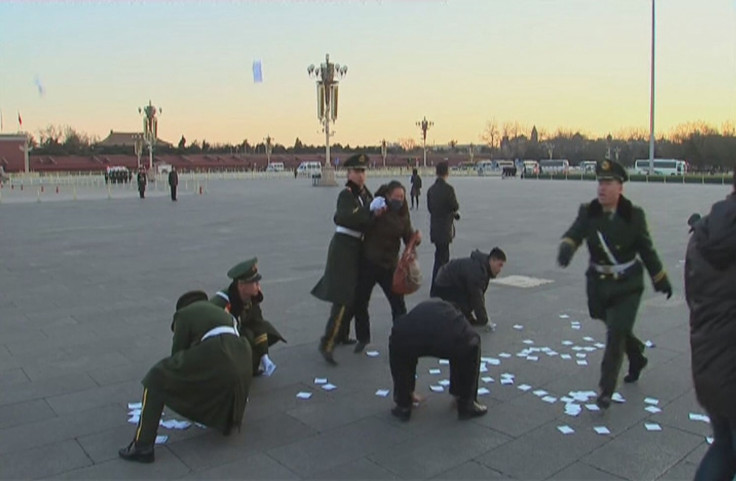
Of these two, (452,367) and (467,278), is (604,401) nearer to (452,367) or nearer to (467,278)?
(452,367)

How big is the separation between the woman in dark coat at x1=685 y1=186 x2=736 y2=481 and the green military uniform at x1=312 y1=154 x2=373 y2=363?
3.08m

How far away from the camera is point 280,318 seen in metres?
7.05

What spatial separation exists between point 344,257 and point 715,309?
3.31 meters

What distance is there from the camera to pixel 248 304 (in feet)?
15.6

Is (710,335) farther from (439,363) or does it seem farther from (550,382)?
(439,363)

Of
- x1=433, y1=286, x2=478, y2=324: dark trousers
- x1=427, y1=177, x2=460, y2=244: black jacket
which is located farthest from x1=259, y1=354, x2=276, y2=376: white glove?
x1=427, y1=177, x2=460, y2=244: black jacket

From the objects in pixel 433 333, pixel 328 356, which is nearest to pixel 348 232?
pixel 328 356

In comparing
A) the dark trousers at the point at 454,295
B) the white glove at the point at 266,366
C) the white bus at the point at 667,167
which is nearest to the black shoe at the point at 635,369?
the dark trousers at the point at 454,295

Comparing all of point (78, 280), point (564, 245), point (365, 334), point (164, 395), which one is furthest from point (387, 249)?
point (78, 280)

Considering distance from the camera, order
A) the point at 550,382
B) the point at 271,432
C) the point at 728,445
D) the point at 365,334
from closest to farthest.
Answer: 1. the point at 728,445
2. the point at 271,432
3. the point at 550,382
4. the point at 365,334

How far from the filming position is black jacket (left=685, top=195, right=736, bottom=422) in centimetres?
236

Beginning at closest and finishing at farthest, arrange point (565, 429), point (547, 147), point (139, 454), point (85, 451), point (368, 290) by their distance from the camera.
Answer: point (139, 454)
point (85, 451)
point (565, 429)
point (368, 290)
point (547, 147)

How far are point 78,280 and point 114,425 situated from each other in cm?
575

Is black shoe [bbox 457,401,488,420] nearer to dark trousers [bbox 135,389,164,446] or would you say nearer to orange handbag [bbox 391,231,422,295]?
orange handbag [bbox 391,231,422,295]
